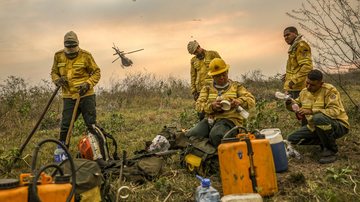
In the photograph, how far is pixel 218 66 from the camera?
5.36 m

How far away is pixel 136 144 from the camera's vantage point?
770 centimetres

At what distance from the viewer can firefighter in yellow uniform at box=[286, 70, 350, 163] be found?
5.56 metres

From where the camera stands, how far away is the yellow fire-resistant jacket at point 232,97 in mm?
5328

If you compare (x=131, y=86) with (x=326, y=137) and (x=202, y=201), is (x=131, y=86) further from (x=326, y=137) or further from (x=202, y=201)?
(x=202, y=201)

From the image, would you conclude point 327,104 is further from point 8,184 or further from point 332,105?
point 8,184

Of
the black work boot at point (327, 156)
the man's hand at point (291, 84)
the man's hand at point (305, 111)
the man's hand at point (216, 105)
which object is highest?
the man's hand at point (291, 84)

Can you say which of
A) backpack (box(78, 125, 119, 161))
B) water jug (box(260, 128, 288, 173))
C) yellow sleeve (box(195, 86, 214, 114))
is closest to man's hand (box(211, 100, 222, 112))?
yellow sleeve (box(195, 86, 214, 114))

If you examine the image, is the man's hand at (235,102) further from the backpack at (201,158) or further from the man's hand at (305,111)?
the man's hand at (305,111)

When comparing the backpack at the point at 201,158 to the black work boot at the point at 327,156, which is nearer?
the backpack at the point at 201,158

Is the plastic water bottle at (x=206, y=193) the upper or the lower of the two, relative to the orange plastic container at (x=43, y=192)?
lower

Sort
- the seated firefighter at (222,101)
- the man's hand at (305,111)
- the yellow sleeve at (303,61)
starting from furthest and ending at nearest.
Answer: the yellow sleeve at (303,61) < the man's hand at (305,111) < the seated firefighter at (222,101)

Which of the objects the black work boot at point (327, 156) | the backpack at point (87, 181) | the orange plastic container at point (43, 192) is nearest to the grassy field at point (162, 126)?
the black work boot at point (327, 156)

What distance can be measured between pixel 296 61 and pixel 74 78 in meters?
3.47

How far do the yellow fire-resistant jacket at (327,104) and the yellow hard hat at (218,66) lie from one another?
4.34ft
